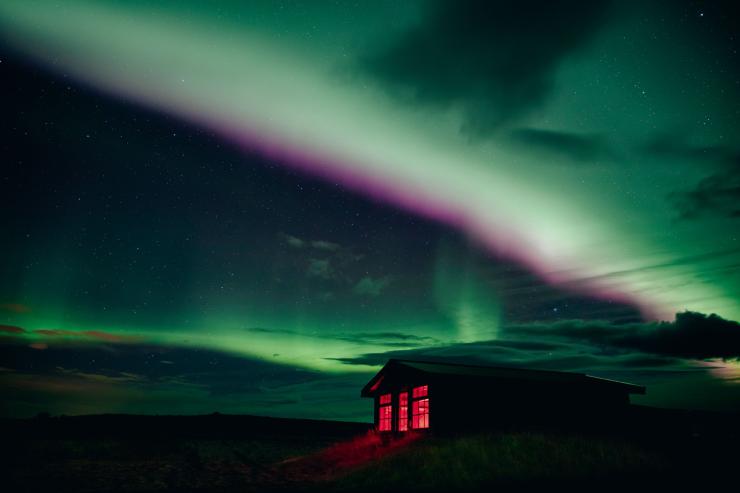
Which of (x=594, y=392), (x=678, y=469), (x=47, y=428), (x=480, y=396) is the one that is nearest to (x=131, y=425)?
(x=47, y=428)

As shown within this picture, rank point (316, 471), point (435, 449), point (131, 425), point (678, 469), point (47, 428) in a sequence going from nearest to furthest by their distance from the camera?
1. point (678, 469)
2. point (435, 449)
3. point (316, 471)
4. point (47, 428)
5. point (131, 425)

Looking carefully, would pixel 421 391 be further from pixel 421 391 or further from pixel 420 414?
pixel 420 414

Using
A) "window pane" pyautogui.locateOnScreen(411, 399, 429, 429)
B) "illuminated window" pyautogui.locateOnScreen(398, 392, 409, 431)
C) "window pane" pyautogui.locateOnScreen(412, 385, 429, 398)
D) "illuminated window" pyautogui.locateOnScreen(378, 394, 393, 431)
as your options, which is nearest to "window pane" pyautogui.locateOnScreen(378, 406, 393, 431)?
"illuminated window" pyautogui.locateOnScreen(378, 394, 393, 431)

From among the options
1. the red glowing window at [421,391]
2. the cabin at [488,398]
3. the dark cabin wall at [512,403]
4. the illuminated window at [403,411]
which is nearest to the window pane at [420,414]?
the cabin at [488,398]

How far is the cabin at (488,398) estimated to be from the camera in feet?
72.8

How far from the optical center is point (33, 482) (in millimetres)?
14906

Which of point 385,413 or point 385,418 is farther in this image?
point 385,413

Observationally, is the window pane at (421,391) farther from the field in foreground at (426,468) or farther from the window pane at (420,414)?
the field in foreground at (426,468)

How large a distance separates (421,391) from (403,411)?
289cm

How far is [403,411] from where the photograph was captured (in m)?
26.0

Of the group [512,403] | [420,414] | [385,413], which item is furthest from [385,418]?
[512,403]

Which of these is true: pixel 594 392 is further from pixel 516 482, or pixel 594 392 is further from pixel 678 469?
pixel 516 482

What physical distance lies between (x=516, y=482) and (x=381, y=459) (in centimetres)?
560

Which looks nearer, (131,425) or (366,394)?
(366,394)
